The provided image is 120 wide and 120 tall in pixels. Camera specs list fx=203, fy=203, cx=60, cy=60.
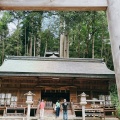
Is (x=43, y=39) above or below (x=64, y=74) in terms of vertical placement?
above

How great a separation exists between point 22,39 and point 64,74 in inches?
718

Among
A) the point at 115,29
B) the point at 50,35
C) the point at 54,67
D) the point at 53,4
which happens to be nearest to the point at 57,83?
the point at 54,67

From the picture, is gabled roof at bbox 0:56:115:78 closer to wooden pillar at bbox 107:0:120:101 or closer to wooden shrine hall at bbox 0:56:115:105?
wooden shrine hall at bbox 0:56:115:105

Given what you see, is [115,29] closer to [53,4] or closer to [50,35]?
[53,4]

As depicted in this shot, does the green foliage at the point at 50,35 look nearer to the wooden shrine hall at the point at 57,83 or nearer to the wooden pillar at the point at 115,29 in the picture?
the wooden shrine hall at the point at 57,83

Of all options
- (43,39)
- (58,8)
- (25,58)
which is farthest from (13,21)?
(58,8)

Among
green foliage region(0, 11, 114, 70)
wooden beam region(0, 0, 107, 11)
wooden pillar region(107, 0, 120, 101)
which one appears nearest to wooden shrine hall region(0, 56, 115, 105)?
green foliage region(0, 11, 114, 70)

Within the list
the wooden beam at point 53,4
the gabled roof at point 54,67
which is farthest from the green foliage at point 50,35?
the wooden beam at point 53,4

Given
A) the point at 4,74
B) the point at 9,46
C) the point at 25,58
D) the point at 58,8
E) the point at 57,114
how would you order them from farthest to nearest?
the point at 9,46
the point at 25,58
the point at 4,74
the point at 57,114
the point at 58,8

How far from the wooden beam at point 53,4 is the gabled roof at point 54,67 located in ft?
36.3

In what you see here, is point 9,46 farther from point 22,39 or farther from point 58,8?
point 58,8

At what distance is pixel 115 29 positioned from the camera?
2.31m

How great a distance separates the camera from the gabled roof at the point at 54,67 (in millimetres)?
13516

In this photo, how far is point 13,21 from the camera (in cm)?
2930
